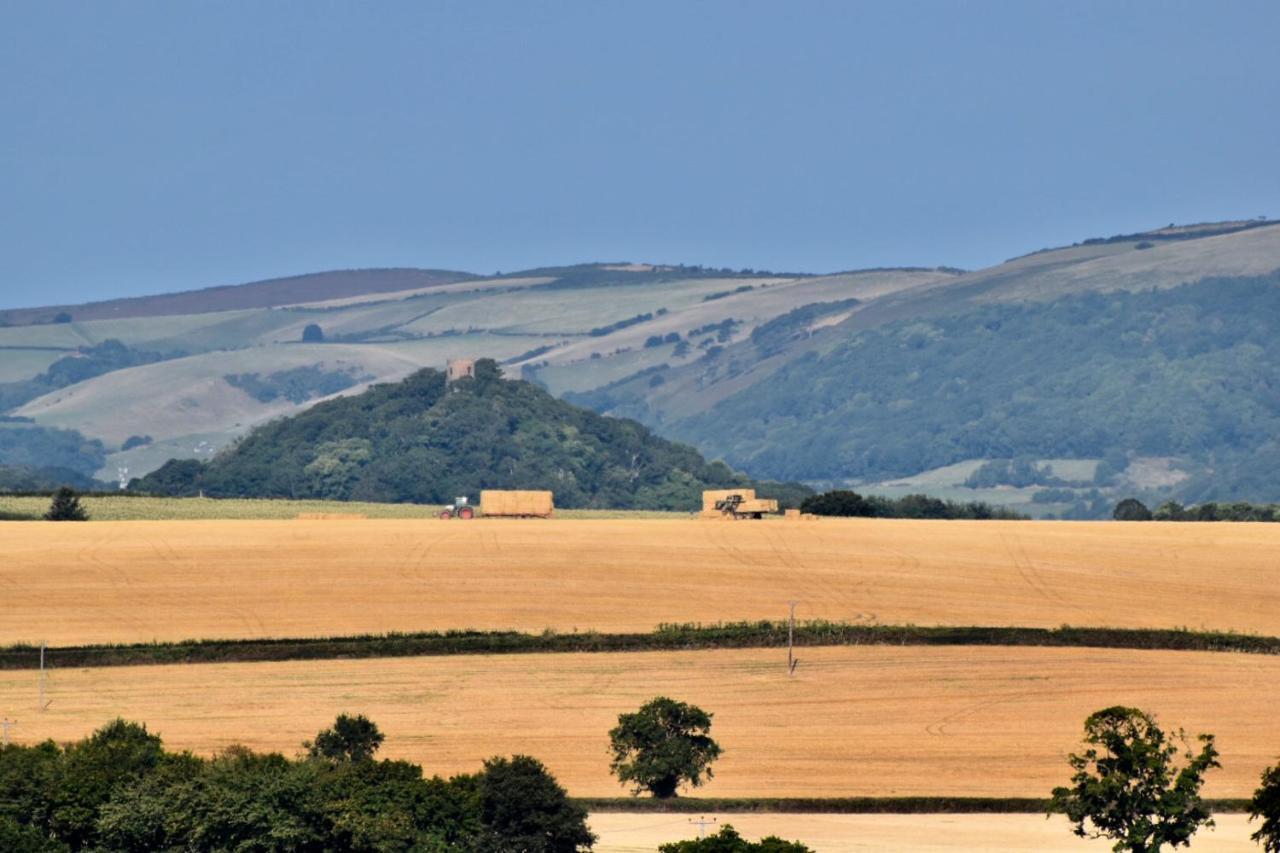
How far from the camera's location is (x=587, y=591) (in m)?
125

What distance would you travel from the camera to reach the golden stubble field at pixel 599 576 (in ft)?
391

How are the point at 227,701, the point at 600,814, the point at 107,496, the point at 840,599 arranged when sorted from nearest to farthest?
the point at 600,814 < the point at 227,701 < the point at 840,599 < the point at 107,496

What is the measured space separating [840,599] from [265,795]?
154 ft

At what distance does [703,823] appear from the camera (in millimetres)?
86125

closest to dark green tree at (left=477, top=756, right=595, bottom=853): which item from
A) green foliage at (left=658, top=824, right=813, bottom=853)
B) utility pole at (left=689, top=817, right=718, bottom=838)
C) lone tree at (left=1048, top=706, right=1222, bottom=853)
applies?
utility pole at (left=689, top=817, right=718, bottom=838)

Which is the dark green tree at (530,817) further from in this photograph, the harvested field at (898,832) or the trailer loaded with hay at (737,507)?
the trailer loaded with hay at (737,507)

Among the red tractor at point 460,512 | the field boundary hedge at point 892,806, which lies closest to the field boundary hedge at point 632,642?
the field boundary hedge at point 892,806

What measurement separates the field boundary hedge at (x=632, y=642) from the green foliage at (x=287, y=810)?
88.3ft

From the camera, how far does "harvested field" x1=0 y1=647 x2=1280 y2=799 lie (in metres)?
95.0

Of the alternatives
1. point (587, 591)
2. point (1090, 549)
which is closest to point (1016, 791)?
point (587, 591)

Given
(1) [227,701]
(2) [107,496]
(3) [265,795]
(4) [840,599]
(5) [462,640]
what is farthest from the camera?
(2) [107,496]

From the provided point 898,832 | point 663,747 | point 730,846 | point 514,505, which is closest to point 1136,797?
point 898,832

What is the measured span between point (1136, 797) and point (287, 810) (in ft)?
83.8

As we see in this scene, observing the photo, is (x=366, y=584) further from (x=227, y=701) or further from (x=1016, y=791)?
(x=1016, y=791)
